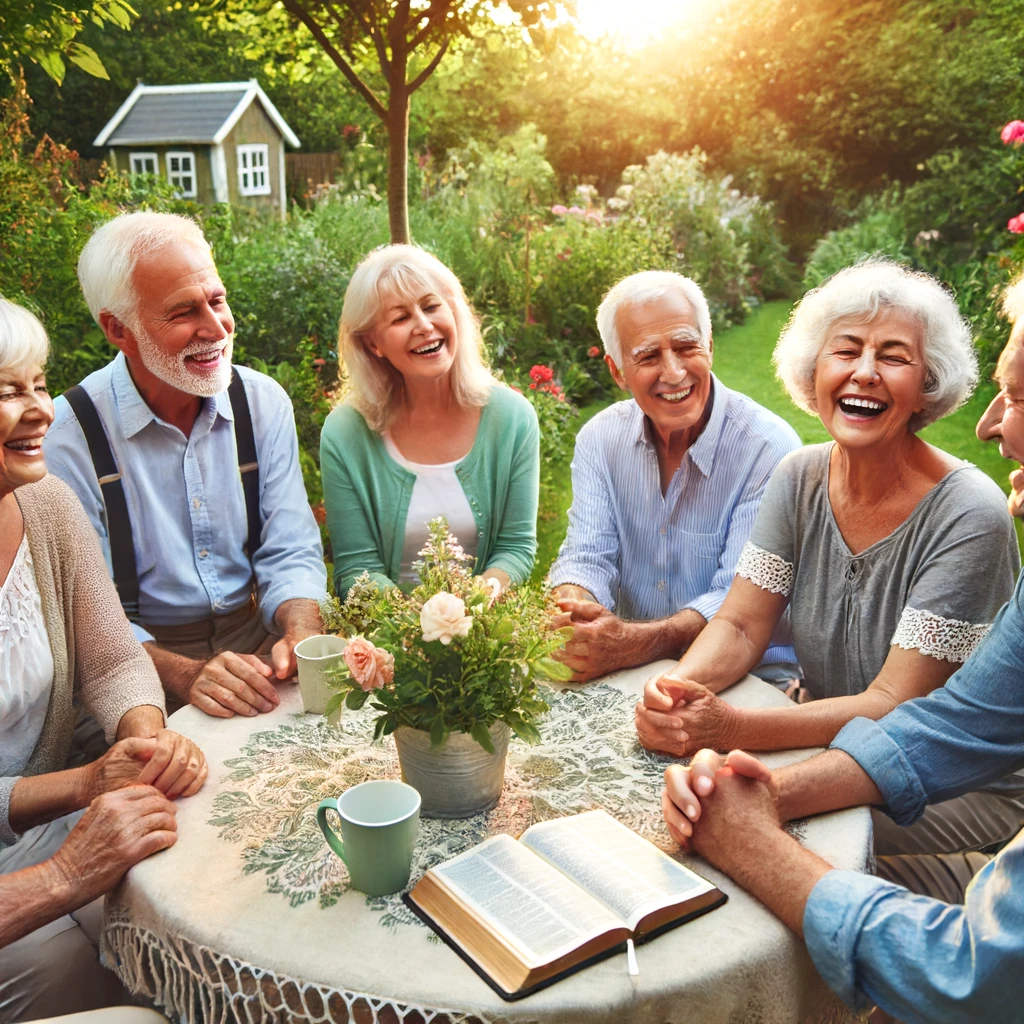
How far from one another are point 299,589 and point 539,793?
1204 mm

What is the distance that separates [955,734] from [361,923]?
113 cm

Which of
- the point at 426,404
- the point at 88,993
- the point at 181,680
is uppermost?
the point at 426,404

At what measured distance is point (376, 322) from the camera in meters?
3.02

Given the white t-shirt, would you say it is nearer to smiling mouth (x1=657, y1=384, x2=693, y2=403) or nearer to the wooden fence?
smiling mouth (x1=657, y1=384, x2=693, y2=403)

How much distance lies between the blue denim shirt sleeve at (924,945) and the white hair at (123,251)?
7.59ft

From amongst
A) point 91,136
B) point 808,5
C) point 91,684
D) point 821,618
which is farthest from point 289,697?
point 91,136

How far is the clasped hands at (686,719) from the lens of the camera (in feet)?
6.06

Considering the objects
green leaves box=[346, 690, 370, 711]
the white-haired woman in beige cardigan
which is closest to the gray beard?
the white-haired woman in beige cardigan

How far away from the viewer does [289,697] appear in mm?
2145

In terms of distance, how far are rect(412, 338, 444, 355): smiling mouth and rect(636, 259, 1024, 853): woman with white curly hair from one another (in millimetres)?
1120

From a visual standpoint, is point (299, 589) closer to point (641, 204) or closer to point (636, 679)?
point (636, 679)

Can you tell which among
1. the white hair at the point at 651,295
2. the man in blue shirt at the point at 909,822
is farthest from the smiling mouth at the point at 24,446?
the white hair at the point at 651,295

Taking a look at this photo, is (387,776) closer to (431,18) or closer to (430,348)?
(430,348)

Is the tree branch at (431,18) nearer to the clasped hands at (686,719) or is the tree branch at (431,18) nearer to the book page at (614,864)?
the clasped hands at (686,719)
